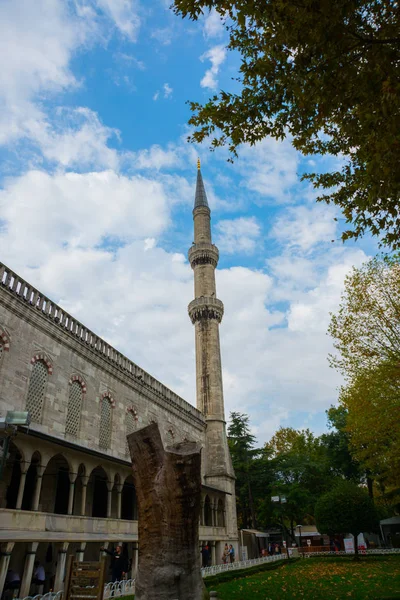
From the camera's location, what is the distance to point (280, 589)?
13000 millimetres

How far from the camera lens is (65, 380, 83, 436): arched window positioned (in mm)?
17859

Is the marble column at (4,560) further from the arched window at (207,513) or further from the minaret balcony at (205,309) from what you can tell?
the minaret balcony at (205,309)

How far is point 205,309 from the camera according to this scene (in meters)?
35.7

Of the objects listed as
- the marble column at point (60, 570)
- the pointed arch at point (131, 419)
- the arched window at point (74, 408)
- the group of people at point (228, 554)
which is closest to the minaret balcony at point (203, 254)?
the pointed arch at point (131, 419)

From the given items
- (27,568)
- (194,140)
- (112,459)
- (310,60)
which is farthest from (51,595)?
(310,60)

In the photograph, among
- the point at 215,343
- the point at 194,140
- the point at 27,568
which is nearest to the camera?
the point at 194,140

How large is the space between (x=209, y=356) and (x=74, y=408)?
56.3ft

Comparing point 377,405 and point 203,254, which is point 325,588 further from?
point 203,254

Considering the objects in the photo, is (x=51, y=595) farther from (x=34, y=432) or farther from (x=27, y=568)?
(x=34, y=432)

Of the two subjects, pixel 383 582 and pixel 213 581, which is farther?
pixel 213 581

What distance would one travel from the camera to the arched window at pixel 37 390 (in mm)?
15867

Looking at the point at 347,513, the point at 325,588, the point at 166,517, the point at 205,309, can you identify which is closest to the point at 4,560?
the point at 166,517

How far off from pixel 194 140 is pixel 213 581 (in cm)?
1529

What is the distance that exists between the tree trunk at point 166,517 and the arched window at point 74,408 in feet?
36.0
